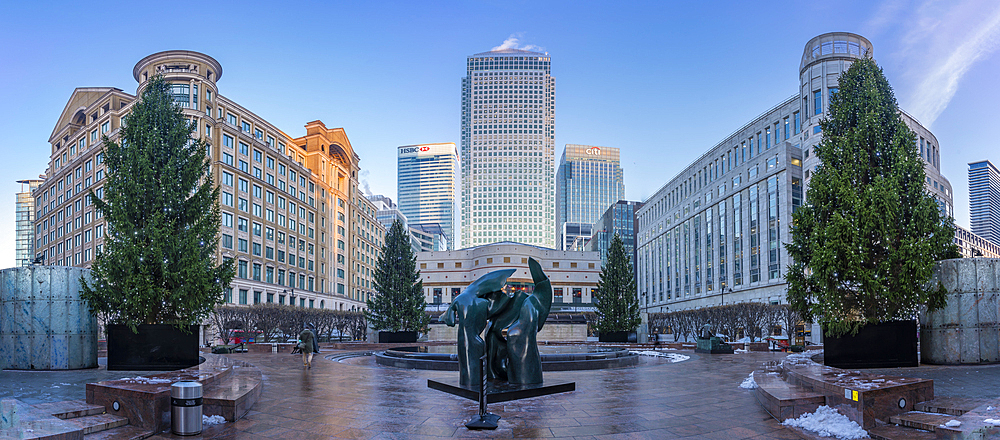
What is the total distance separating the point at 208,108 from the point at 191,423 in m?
62.0

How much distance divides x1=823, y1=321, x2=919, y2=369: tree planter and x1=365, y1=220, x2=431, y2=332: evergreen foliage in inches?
1079

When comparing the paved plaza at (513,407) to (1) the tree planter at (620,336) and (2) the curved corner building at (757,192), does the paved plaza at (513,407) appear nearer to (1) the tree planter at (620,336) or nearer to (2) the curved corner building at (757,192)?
(1) the tree planter at (620,336)

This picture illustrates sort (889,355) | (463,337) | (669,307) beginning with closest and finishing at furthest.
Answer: (463,337)
(889,355)
(669,307)

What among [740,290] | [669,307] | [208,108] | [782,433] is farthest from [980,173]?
[782,433]

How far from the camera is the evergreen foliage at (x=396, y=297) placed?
131 ft

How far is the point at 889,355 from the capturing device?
15578 mm

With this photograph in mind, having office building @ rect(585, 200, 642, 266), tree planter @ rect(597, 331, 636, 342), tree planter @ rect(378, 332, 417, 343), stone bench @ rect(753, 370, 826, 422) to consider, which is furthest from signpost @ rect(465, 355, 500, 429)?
office building @ rect(585, 200, 642, 266)

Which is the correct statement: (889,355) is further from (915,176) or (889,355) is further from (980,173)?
(980,173)

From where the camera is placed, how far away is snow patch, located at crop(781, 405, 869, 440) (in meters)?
8.61

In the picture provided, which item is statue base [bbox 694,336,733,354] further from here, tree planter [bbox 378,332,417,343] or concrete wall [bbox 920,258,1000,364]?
tree planter [bbox 378,332,417,343]

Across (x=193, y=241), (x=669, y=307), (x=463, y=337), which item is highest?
(x=193, y=241)

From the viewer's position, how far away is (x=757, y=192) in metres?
75.0

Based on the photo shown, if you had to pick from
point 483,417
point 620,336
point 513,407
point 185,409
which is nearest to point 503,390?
point 513,407

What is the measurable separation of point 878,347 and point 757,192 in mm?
63444
